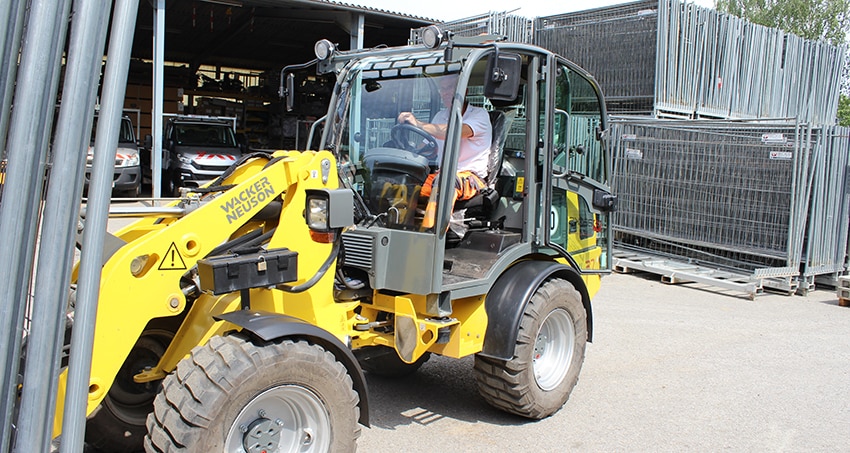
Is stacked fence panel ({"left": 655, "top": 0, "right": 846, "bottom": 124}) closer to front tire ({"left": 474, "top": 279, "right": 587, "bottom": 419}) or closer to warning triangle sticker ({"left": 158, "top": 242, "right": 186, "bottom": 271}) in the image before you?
front tire ({"left": 474, "top": 279, "right": 587, "bottom": 419})

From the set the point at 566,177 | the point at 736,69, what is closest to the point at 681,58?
the point at 736,69

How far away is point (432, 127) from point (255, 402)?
2039mm

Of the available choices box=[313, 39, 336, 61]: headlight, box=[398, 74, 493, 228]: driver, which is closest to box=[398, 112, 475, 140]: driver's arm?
box=[398, 74, 493, 228]: driver

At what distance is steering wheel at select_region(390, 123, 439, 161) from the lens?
4.52m

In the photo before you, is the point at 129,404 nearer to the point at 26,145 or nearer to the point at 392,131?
the point at 26,145

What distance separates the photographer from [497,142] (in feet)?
16.7

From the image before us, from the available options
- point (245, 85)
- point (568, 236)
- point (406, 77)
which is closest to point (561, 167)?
point (568, 236)

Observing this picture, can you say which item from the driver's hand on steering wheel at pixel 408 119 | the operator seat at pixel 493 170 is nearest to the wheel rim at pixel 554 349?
the operator seat at pixel 493 170

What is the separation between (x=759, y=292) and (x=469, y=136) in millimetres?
7054

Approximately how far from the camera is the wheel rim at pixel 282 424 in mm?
3365

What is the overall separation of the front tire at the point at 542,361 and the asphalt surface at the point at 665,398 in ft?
0.63

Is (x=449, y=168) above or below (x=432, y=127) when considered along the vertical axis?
below

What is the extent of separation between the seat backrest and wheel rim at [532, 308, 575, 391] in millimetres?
1066

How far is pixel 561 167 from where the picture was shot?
5.30m
